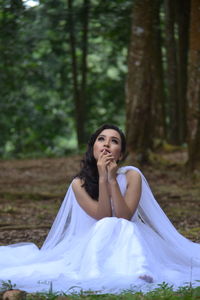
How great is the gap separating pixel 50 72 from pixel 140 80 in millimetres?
8057

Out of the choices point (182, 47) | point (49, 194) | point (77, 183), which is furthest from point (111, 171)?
point (182, 47)

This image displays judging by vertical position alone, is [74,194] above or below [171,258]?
above

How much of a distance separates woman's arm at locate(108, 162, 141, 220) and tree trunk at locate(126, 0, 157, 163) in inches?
298

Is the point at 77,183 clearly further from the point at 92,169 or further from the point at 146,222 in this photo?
the point at 146,222

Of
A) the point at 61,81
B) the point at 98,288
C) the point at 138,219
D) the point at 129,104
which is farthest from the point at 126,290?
the point at 61,81

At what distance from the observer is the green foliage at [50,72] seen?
643 inches

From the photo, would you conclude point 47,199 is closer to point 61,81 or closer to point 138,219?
point 138,219

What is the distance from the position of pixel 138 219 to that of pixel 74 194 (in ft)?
2.10

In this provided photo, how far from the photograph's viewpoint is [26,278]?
4.66 meters

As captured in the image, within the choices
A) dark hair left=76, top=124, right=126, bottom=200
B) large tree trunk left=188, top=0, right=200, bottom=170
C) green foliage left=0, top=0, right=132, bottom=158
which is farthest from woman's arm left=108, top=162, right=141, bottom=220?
large tree trunk left=188, top=0, right=200, bottom=170

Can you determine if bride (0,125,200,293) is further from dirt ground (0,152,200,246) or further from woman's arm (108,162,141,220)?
dirt ground (0,152,200,246)

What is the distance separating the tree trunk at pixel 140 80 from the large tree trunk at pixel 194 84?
1.29 metres

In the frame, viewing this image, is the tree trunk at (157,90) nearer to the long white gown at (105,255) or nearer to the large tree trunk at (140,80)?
the large tree trunk at (140,80)

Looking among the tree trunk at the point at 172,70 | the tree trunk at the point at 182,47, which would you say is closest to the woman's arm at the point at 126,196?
the tree trunk at the point at 172,70
